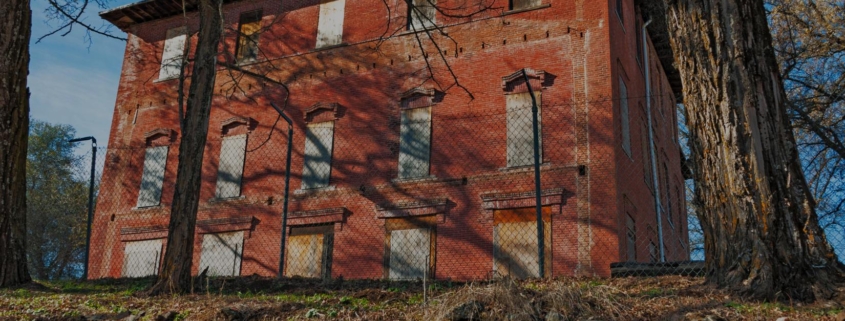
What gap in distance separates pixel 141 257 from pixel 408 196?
8.09 metres

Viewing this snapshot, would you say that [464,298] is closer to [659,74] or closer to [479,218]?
[479,218]

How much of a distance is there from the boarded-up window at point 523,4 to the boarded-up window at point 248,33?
7.86m

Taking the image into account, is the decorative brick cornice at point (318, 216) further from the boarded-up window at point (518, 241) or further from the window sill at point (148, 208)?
the window sill at point (148, 208)

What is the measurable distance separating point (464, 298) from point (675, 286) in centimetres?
234

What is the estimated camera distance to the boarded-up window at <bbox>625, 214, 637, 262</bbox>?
1688cm

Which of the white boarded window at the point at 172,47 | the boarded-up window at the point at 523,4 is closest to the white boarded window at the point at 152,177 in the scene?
the white boarded window at the point at 172,47

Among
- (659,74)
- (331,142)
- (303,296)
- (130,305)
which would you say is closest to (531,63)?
(331,142)

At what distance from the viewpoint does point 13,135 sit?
10500mm

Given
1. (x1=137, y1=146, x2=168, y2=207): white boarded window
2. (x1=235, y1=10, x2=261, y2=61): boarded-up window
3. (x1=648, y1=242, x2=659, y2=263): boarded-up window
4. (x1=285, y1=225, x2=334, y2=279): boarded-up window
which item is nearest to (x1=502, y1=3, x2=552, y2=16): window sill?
(x1=648, y1=242, x2=659, y2=263): boarded-up window

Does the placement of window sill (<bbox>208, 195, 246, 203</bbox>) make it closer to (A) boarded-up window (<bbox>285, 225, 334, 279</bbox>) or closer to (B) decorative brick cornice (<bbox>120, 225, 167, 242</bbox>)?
(B) decorative brick cornice (<bbox>120, 225, 167, 242</bbox>)

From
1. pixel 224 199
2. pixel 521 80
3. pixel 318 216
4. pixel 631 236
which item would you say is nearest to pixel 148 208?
pixel 224 199

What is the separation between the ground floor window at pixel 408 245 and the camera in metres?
17.2

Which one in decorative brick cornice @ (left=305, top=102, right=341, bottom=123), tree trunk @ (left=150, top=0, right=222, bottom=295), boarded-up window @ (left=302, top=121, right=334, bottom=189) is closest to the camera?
tree trunk @ (left=150, top=0, right=222, bottom=295)

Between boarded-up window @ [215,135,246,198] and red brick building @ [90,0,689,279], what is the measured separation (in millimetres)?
42
